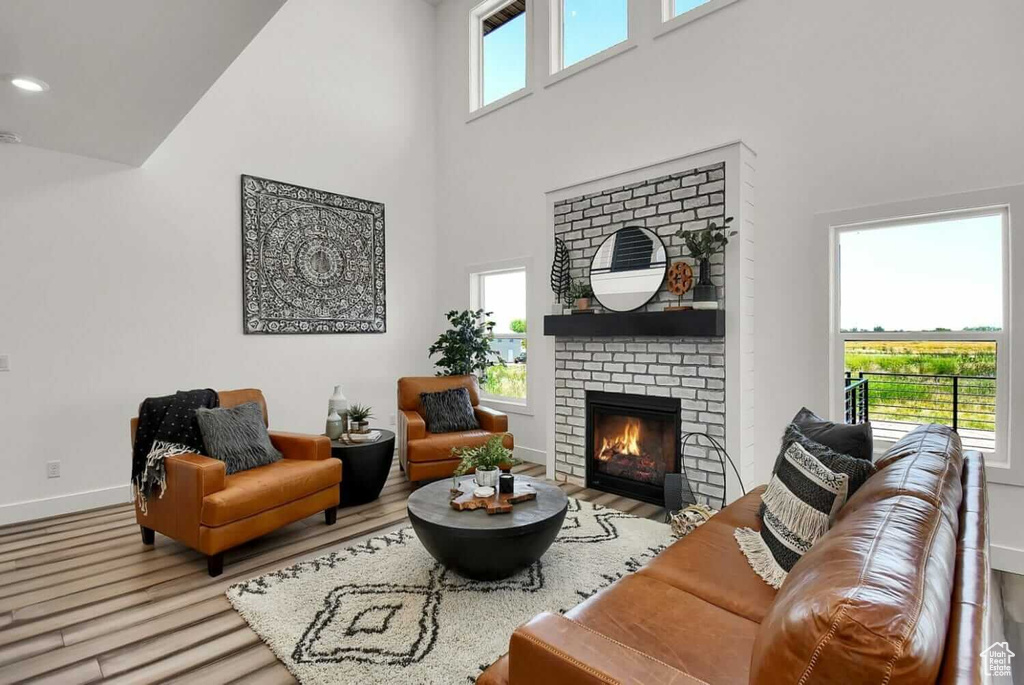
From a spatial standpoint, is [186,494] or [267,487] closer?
[186,494]

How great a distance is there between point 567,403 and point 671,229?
65.1 inches

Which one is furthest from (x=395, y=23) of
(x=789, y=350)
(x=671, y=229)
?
(x=789, y=350)

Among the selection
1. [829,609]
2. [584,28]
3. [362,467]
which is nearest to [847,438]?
[829,609]

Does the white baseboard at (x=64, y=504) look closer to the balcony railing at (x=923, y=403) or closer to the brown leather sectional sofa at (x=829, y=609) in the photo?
the brown leather sectional sofa at (x=829, y=609)

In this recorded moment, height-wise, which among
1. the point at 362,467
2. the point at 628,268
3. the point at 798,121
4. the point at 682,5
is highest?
the point at 682,5

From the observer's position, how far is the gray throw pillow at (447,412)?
439 centimetres

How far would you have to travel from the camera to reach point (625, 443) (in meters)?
4.07

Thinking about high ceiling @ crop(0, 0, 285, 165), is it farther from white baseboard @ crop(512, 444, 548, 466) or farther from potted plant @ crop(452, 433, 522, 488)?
white baseboard @ crop(512, 444, 548, 466)

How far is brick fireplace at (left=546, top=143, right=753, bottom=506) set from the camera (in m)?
3.48

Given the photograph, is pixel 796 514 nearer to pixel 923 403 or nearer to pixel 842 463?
pixel 842 463

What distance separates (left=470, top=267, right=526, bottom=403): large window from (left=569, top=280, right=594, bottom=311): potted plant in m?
1.01

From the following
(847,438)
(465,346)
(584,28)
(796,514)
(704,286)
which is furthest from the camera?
(465,346)

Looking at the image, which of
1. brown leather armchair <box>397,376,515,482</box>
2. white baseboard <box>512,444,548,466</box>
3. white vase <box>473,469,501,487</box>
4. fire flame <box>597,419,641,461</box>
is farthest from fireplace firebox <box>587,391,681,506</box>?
white vase <box>473,469,501,487</box>

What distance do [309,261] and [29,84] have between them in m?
2.49
